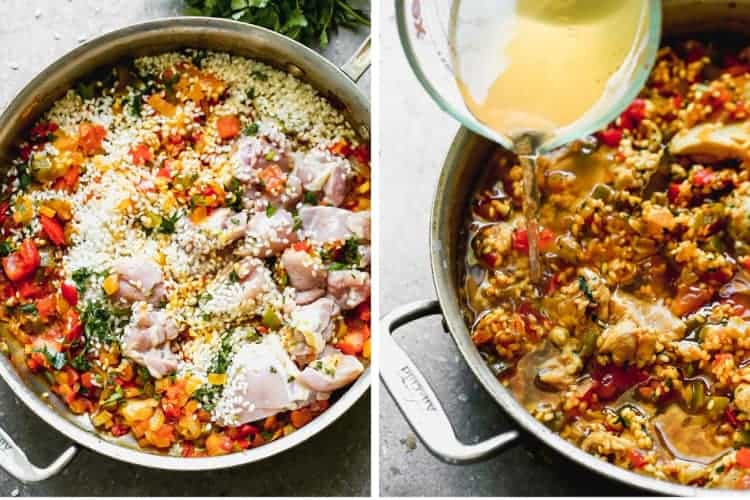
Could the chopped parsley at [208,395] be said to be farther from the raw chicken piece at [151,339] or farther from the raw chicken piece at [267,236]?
the raw chicken piece at [267,236]

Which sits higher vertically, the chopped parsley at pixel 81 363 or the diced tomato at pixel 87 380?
the chopped parsley at pixel 81 363

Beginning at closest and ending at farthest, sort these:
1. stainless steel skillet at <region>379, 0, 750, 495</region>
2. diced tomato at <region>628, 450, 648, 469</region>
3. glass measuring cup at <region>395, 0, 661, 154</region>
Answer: glass measuring cup at <region>395, 0, 661, 154</region> < stainless steel skillet at <region>379, 0, 750, 495</region> < diced tomato at <region>628, 450, 648, 469</region>

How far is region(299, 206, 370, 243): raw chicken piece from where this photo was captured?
6.75ft

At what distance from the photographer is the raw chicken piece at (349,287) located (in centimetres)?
202

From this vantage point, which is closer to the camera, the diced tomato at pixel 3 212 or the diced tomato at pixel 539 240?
the diced tomato at pixel 539 240

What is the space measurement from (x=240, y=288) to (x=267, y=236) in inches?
4.9

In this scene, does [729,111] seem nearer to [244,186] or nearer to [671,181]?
[671,181]

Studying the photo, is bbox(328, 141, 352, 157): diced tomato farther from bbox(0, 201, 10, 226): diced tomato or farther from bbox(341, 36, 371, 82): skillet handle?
bbox(0, 201, 10, 226): diced tomato

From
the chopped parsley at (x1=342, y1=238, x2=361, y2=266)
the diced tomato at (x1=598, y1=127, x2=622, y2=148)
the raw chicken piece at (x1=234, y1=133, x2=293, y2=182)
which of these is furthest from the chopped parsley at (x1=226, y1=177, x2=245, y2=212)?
the diced tomato at (x1=598, y1=127, x2=622, y2=148)

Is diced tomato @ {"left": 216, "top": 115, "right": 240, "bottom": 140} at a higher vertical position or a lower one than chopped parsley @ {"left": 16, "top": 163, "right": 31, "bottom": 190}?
higher

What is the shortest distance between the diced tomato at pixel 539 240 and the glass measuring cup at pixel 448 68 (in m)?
0.28

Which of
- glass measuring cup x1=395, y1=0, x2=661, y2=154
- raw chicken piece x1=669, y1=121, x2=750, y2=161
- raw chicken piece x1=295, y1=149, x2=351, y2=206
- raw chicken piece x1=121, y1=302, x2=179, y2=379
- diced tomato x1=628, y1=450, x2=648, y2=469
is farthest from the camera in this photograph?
raw chicken piece x1=295, y1=149, x2=351, y2=206

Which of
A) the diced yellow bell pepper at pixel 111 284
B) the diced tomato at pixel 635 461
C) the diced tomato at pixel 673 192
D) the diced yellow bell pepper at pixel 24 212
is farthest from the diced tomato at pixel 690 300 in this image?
the diced yellow bell pepper at pixel 24 212

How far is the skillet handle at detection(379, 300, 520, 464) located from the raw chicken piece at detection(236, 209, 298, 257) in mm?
Answer: 392
